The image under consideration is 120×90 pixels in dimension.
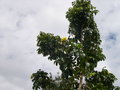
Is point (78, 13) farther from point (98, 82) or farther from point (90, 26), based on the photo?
point (98, 82)

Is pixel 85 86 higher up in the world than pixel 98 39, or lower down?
lower down

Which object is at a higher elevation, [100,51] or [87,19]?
[87,19]

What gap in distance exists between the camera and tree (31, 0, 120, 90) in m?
30.1

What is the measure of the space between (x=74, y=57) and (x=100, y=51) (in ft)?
9.96

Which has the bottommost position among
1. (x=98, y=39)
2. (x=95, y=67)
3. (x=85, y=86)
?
(x=85, y=86)

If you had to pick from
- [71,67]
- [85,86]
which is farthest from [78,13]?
[85,86]

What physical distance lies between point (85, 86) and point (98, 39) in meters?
6.33

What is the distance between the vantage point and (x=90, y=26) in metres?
33.5

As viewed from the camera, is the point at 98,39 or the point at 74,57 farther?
the point at 98,39

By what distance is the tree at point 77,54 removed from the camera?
30062 mm

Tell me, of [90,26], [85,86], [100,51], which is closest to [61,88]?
[85,86]

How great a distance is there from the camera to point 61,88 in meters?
30.3

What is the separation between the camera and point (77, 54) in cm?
3042

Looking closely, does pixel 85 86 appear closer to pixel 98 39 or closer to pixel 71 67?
pixel 71 67
